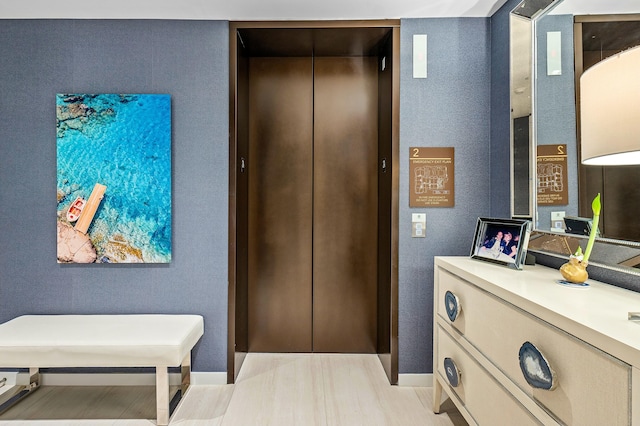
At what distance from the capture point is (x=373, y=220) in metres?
2.98

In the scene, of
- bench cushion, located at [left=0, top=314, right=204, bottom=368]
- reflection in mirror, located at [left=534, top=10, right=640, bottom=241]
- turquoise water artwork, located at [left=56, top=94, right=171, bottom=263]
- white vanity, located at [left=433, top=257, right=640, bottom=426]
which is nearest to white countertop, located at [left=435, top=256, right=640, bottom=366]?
white vanity, located at [left=433, top=257, right=640, bottom=426]

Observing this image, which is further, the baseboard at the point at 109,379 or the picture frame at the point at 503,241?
the baseboard at the point at 109,379

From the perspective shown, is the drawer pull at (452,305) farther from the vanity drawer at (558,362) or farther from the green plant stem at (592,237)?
the green plant stem at (592,237)

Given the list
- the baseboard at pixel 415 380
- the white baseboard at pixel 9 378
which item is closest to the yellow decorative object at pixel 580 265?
the baseboard at pixel 415 380

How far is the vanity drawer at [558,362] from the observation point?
882 mm

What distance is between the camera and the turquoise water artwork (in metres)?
2.45

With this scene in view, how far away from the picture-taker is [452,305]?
6.12 ft

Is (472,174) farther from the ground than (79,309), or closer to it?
farther from the ground

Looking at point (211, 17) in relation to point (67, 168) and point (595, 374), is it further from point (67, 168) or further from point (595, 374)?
point (595, 374)

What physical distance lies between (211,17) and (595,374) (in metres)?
2.68

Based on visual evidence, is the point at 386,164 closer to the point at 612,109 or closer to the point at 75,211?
the point at 612,109

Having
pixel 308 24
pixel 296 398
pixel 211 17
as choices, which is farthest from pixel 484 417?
pixel 211 17

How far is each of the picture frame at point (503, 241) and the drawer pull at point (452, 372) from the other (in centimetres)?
55

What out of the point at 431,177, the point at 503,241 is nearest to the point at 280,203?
the point at 431,177
